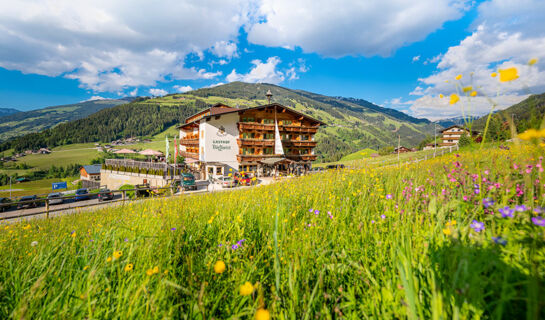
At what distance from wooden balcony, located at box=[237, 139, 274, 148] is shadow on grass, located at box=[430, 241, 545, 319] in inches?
1212

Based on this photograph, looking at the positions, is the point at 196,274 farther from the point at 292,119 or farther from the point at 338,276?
the point at 292,119

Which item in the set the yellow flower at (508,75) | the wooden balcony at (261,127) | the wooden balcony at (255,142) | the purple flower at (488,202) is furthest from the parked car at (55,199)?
the wooden balcony at (261,127)

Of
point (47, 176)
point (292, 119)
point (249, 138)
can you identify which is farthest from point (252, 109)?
point (47, 176)

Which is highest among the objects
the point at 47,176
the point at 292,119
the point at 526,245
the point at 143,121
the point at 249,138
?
the point at 143,121

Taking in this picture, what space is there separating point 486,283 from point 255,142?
31.5m

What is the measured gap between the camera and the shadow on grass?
3.54 ft

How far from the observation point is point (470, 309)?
1.17 m

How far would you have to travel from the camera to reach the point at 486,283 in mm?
1130

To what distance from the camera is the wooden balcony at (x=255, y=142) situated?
1244 inches

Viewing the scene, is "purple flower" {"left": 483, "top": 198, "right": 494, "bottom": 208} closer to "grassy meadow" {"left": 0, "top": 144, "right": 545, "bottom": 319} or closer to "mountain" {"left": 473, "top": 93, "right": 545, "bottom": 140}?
"grassy meadow" {"left": 0, "top": 144, "right": 545, "bottom": 319}

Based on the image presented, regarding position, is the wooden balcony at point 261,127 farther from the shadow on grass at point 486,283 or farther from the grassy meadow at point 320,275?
the shadow on grass at point 486,283

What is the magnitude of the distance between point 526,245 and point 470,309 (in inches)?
18.7

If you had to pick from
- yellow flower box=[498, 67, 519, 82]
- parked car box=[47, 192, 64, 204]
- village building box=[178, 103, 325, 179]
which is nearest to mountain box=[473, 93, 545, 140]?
yellow flower box=[498, 67, 519, 82]

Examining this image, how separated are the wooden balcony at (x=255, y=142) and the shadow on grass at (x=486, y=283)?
30.8 meters
